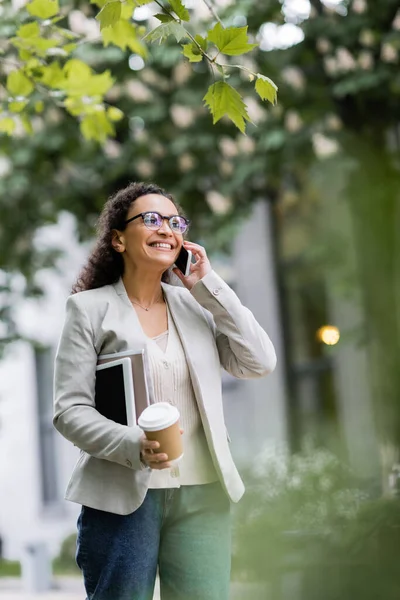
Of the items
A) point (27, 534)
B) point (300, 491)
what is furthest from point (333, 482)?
point (27, 534)

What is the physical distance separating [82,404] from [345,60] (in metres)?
4.25

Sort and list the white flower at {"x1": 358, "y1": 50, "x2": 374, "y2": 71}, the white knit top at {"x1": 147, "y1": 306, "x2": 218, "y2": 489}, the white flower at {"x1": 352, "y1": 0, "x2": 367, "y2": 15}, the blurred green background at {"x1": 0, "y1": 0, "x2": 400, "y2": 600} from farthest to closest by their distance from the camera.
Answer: the white flower at {"x1": 358, "y1": 50, "x2": 374, "y2": 71} → the white flower at {"x1": 352, "y1": 0, "x2": 367, "y2": 15} → the blurred green background at {"x1": 0, "y1": 0, "x2": 400, "y2": 600} → the white knit top at {"x1": 147, "y1": 306, "x2": 218, "y2": 489}

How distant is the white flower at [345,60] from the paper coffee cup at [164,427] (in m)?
4.19

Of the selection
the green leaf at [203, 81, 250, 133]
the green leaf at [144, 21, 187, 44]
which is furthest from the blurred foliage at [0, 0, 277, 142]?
the green leaf at [144, 21, 187, 44]

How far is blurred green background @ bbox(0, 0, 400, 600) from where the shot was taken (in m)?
5.41

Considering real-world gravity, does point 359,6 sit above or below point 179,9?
above

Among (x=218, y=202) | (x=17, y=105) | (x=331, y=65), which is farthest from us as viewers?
(x=218, y=202)

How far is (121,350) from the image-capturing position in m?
2.18

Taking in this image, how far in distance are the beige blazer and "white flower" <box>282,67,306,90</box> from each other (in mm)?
3824

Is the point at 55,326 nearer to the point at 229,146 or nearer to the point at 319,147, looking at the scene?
the point at 229,146

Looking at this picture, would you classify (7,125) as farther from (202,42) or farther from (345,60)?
(345,60)

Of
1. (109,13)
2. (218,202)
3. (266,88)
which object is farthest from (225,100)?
(218,202)

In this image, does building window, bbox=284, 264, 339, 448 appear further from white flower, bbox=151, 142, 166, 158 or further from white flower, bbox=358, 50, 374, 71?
white flower, bbox=358, 50, 374, 71

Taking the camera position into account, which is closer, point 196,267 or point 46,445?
point 196,267
